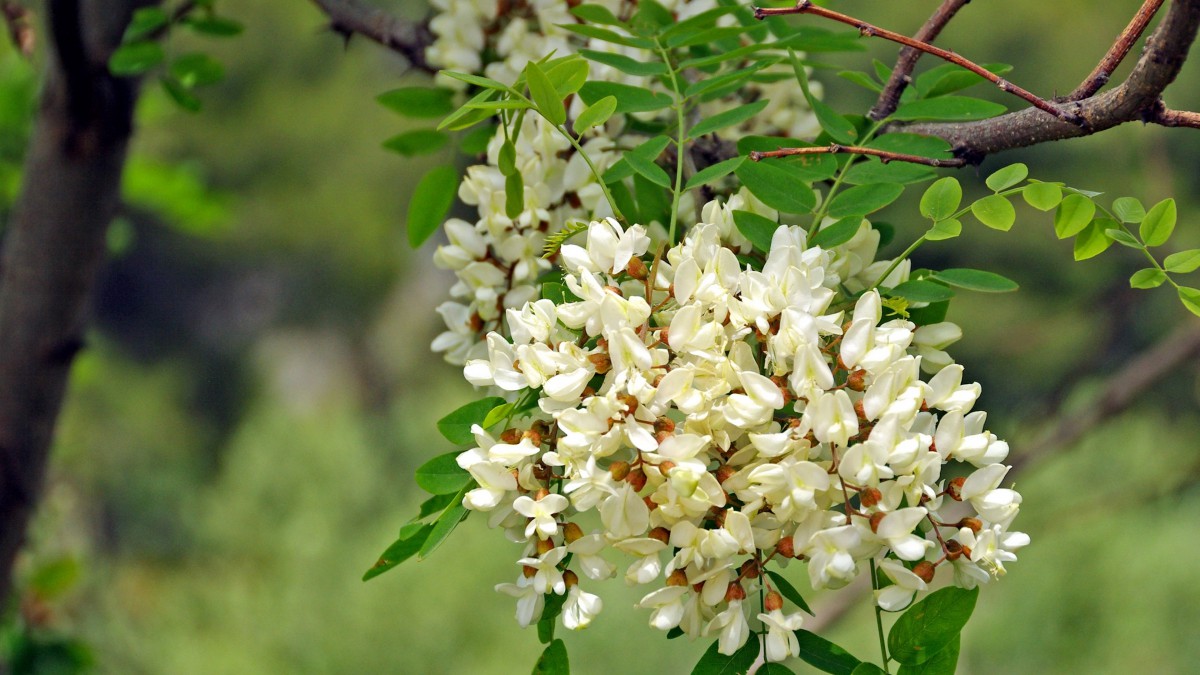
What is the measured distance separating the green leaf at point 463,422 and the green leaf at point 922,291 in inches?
6.6

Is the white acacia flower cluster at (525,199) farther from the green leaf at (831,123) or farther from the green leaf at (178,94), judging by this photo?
the green leaf at (178,94)

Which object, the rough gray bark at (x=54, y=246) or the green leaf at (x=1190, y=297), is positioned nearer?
the green leaf at (x=1190, y=297)

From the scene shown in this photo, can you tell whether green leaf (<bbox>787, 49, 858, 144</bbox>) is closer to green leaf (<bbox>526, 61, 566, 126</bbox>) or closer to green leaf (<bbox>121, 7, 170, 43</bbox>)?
green leaf (<bbox>526, 61, 566, 126</bbox>)

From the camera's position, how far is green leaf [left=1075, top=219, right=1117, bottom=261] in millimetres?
371

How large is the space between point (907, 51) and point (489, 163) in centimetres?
20

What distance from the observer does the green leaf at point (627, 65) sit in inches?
17.2

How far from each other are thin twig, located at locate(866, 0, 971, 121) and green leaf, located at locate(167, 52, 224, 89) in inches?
17.4

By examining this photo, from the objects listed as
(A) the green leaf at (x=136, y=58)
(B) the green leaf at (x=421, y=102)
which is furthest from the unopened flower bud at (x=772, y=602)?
(A) the green leaf at (x=136, y=58)

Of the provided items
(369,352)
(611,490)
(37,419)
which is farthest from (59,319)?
(369,352)

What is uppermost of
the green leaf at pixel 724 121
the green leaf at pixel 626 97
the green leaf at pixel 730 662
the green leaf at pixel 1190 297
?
the green leaf at pixel 626 97

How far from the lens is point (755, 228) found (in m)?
0.36

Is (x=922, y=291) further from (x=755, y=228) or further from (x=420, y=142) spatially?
(x=420, y=142)

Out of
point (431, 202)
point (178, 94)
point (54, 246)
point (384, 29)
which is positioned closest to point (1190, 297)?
point (431, 202)

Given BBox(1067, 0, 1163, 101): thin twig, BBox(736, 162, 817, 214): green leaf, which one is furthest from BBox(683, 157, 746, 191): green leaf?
BBox(1067, 0, 1163, 101): thin twig
